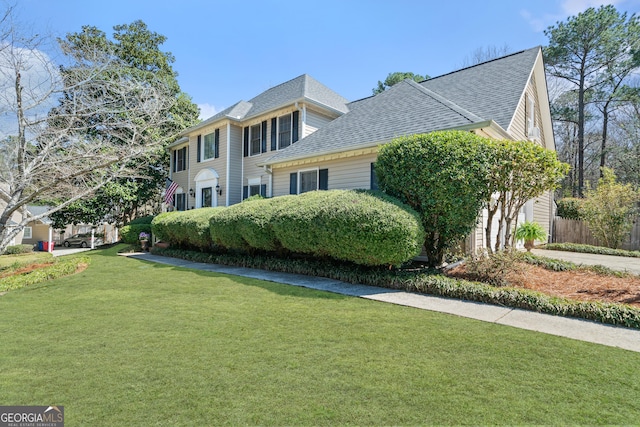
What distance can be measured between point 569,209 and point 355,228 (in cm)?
1618

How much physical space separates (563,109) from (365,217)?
1014 inches

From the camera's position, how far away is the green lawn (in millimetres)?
2305

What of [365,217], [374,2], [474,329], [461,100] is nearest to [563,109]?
[461,100]

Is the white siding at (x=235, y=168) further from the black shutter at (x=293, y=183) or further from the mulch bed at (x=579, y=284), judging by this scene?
the mulch bed at (x=579, y=284)

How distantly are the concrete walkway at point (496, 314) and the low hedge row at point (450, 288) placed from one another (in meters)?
0.16

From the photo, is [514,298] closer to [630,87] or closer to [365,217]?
[365,217]

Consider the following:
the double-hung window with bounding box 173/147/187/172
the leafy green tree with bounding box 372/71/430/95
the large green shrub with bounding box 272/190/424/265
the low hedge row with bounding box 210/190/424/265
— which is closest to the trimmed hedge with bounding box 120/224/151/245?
the double-hung window with bounding box 173/147/187/172

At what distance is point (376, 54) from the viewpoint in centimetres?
1355

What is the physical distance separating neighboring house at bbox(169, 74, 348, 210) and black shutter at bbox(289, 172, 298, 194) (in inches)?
46.7

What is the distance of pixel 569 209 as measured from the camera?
16.7m

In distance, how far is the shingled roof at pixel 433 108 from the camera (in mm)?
9273

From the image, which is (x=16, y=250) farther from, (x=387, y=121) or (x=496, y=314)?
(x=496, y=314)

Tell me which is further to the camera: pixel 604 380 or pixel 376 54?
pixel 376 54

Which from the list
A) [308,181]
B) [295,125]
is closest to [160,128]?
[295,125]
